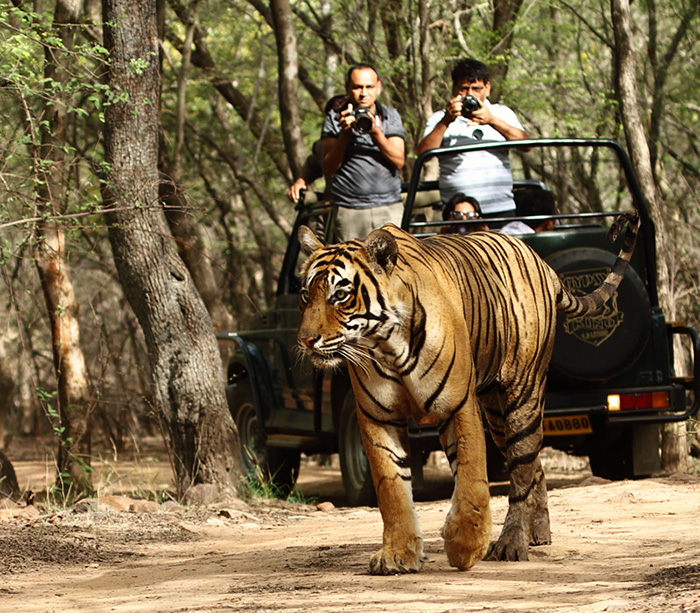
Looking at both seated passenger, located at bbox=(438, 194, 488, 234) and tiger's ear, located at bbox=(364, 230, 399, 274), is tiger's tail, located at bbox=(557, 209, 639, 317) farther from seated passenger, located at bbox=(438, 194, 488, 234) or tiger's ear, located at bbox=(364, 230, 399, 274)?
seated passenger, located at bbox=(438, 194, 488, 234)

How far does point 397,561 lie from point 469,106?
3.64 meters

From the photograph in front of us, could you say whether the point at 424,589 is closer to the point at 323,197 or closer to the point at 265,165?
the point at 323,197

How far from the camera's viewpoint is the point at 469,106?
7.40 metres

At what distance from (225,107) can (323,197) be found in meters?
9.42

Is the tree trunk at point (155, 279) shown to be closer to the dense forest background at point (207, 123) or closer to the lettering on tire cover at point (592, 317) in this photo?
the dense forest background at point (207, 123)

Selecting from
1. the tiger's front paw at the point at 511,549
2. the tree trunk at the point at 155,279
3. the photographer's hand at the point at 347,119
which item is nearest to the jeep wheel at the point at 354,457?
the tree trunk at the point at 155,279

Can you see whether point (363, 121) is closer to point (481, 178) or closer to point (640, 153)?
point (481, 178)

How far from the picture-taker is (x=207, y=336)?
820 centimetres

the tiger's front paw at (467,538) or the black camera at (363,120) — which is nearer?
the tiger's front paw at (467,538)

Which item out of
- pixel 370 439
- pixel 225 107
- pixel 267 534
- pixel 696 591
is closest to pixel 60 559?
pixel 267 534

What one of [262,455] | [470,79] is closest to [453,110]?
[470,79]

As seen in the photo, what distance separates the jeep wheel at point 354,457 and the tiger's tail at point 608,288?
2268mm

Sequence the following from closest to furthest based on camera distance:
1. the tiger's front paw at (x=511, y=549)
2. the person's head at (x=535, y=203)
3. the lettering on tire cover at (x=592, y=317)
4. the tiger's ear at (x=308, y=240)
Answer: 1. the tiger's ear at (x=308, y=240)
2. the tiger's front paw at (x=511, y=549)
3. the lettering on tire cover at (x=592, y=317)
4. the person's head at (x=535, y=203)

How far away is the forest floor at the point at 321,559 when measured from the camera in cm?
418
